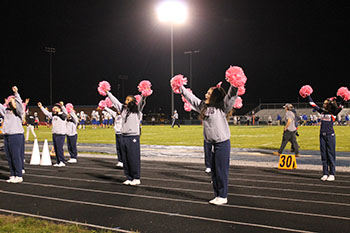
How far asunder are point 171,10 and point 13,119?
101 feet

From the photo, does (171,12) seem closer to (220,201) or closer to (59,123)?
(59,123)

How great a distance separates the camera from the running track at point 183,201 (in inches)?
197

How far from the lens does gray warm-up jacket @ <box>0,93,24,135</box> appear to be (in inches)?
321

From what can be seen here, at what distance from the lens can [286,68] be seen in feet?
193

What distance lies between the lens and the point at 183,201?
6.38 m

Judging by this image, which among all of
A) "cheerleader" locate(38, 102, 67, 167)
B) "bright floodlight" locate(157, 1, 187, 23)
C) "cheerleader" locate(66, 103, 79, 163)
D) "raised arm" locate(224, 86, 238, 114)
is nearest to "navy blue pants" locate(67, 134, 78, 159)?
"cheerleader" locate(66, 103, 79, 163)

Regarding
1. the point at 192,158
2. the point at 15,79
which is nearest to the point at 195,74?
the point at 15,79

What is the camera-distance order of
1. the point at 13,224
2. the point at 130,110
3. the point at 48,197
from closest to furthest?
the point at 13,224 < the point at 48,197 < the point at 130,110

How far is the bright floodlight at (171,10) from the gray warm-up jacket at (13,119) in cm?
3040

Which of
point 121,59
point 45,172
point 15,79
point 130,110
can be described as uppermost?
point 121,59

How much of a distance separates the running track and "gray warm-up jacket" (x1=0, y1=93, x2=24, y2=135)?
118cm

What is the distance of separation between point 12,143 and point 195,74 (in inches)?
2312

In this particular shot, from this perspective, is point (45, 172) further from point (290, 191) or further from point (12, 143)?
point (290, 191)

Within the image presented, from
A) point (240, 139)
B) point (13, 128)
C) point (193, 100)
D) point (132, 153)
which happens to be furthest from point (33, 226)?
point (240, 139)
